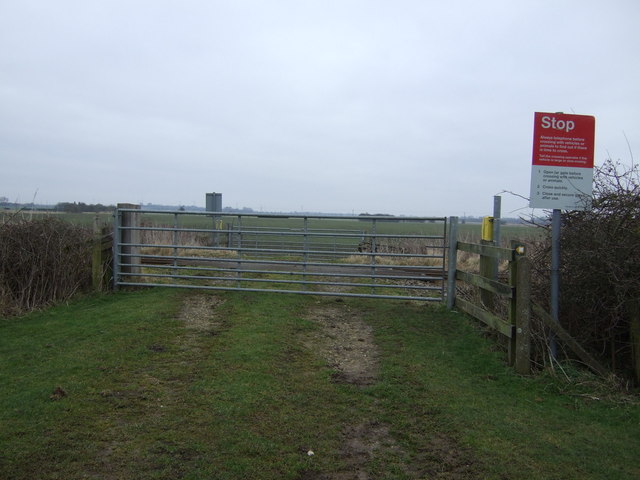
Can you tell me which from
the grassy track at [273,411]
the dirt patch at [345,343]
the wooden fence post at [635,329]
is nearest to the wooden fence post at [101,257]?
the grassy track at [273,411]

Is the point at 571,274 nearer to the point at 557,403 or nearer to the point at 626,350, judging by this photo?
the point at 626,350

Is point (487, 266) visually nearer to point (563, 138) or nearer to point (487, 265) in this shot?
point (487, 265)

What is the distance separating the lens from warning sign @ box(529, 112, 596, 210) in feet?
20.0

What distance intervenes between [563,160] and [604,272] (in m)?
1.38

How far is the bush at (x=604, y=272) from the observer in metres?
5.44

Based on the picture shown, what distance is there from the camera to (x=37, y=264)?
350 inches

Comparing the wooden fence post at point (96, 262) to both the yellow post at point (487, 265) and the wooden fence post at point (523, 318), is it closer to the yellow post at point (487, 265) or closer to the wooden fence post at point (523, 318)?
the yellow post at point (487, 265)

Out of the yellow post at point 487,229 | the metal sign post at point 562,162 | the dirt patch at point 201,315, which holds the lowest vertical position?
the dirt patch at point 201,315

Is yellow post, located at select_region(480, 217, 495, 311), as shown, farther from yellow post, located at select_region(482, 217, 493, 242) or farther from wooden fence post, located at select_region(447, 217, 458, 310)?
wooden fence post, located at select_region(447, 217, 458, 310)

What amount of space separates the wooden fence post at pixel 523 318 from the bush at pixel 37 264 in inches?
287

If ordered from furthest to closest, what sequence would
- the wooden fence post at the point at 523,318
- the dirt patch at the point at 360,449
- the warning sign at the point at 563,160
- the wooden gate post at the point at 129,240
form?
the wooden gate post at the point at 129,240
the warning sign at the point at 563,160
the wooden fence post at the point at 523,318
the dirt patch at the point at 360,449

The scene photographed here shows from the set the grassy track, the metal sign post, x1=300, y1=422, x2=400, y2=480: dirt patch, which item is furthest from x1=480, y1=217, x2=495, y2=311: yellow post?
x1=300, y1=422, x2=400, y2=480: dirt patch

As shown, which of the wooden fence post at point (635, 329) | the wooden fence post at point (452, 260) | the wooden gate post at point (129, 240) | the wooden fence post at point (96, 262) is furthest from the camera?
the wooden gate post at point (129, 240)

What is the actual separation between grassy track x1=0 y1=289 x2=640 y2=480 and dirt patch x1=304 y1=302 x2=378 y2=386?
5.8 inches
